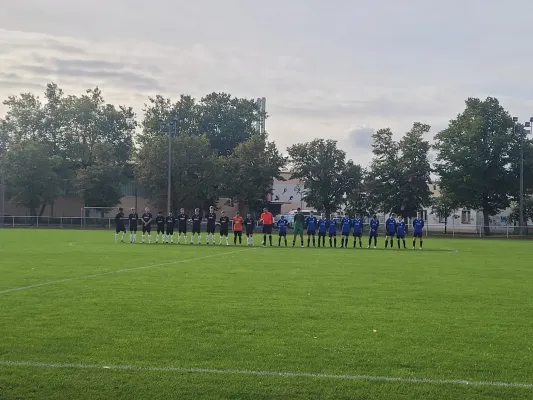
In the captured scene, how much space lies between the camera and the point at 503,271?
61.1 ft

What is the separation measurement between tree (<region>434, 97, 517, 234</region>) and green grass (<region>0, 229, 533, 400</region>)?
1796 inches

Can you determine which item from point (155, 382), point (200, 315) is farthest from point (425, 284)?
point (155, 382)

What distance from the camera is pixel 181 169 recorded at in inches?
2569

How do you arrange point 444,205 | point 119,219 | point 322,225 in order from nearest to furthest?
point 322,225, point 119,219, point 444,205

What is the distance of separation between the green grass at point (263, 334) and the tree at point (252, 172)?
49694 mm

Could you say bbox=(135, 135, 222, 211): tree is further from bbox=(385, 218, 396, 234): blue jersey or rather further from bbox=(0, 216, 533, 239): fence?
bbox=(385, 218, 396, 234): blue jersey

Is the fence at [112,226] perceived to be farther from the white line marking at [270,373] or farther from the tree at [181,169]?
the white line marking at [270,373]

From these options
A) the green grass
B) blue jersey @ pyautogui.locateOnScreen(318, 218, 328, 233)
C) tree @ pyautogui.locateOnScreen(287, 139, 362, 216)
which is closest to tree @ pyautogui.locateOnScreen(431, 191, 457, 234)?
tree @ pyautogui.locateOnScreen(287, 139, 362, 216)

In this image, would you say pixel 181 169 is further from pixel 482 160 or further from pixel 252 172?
pixel 482 160

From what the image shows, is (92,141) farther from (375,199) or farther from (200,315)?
(200,315)

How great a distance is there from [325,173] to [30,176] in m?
29.6

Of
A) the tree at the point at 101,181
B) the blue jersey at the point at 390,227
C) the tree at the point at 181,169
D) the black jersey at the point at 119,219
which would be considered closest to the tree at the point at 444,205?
Result: the tree at the point at 181,169

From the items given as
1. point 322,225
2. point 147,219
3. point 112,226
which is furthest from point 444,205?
point 147,219

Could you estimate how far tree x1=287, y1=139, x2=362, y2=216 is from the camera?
2589 inches
